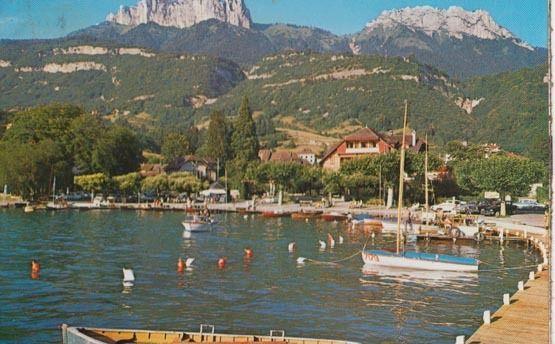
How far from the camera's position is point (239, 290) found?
3678 centimetres

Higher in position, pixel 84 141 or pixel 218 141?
pixel 218 141

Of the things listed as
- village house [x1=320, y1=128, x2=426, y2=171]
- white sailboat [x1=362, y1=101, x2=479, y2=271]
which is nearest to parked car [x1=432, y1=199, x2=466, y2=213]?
village house [x1=320, y1=128, x2=426, y2=171]

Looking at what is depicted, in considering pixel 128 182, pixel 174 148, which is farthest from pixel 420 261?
pixel 174 148

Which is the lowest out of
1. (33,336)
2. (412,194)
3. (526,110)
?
(33,336)

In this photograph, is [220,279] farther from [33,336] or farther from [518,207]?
[518,207]

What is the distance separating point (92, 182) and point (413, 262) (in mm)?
74241

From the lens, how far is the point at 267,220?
273 feet

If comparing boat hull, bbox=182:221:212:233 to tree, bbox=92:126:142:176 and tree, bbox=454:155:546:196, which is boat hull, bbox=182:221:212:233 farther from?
tree, bbox=92:126:142:176

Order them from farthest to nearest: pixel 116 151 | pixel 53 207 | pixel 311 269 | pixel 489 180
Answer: pixel 116 151, pixel 53 207, pixel 489 180, pixel 311 269

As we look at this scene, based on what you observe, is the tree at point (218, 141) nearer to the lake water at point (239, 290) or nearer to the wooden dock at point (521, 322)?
the lake water at point (239, 290)

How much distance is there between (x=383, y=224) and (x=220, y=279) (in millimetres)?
32988

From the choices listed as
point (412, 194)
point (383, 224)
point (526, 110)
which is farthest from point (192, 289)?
point (526, 110)

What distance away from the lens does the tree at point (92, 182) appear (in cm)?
10762

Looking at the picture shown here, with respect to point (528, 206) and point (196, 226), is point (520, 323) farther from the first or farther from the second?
point (528, 206)
